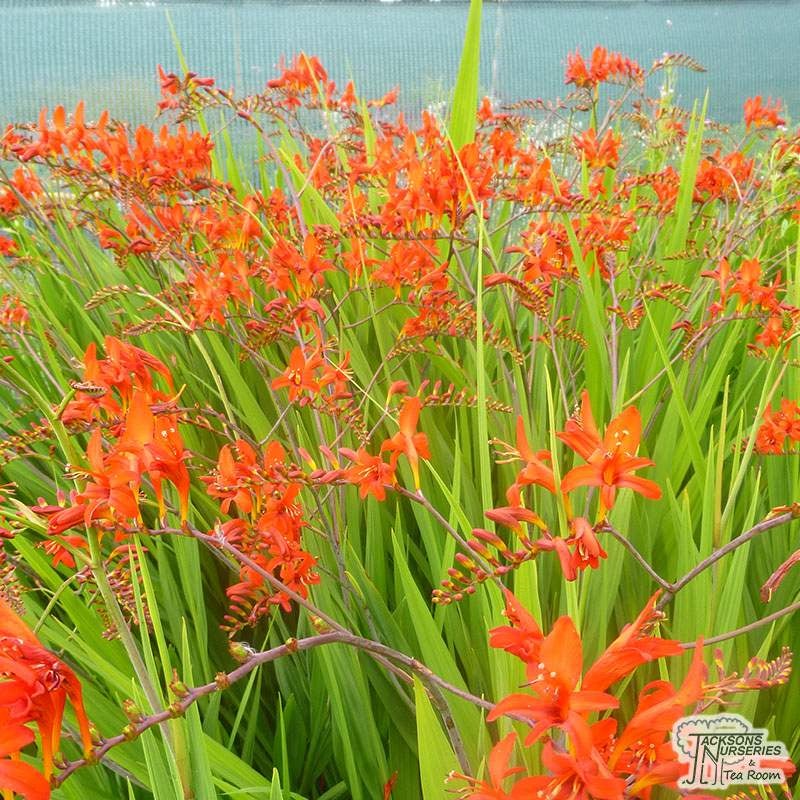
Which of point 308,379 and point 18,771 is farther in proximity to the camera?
point 308,379

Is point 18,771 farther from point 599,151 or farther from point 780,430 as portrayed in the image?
point 599,151

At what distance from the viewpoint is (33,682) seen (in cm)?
38

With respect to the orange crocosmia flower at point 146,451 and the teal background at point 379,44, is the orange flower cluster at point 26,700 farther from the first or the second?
the teal background at point 379,44

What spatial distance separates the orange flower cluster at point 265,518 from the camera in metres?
0.68

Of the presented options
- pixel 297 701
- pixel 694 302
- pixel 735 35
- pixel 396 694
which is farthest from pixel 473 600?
pixel 735 35

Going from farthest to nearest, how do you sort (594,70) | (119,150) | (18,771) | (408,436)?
(594,70)
(119,150)
(408,436)
(18,771)

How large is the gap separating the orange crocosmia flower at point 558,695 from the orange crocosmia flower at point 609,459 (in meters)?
0.16

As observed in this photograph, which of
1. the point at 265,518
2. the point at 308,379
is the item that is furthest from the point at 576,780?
the point at 308,379

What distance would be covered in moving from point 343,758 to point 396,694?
111 millimetres

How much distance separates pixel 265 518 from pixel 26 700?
0.33m

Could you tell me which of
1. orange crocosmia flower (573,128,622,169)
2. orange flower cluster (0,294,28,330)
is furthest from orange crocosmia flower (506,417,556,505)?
orange crocosmia flower (573,128,622,169)

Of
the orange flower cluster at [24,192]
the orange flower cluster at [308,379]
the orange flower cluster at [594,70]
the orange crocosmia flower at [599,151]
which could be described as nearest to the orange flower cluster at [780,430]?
the orange flower cluster at [308,379]

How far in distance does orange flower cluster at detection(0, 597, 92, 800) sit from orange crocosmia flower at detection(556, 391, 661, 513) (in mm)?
331

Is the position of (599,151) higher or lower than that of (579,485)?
higher
